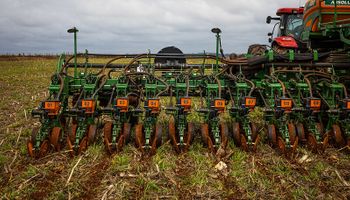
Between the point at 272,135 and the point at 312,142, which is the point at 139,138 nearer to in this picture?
the point at 272,135

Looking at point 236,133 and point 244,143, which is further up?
point 236,133

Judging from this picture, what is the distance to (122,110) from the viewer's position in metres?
4.79

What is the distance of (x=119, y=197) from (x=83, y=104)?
1942 millimetres

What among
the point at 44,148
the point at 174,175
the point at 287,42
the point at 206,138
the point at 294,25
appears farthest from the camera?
the point at 294,25

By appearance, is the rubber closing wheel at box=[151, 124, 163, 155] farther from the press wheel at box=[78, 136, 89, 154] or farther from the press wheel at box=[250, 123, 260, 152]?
the press wheel at box=[250, 123, 260, 152]

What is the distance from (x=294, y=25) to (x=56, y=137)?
880 centimetres

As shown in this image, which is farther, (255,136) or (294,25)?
(294,25)

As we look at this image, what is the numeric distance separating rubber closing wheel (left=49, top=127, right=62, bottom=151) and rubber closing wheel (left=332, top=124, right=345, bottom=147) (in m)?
4.50

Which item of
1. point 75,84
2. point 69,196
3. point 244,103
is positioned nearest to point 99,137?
point 75,84

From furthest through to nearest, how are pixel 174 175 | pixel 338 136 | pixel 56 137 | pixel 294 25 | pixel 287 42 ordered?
pixel 294 25
pixel 287 42
pixel 338 136
pixel 56 137
pixel 174 175

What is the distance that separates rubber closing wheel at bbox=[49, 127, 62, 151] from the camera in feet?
15.3

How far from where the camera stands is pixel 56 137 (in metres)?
4.65

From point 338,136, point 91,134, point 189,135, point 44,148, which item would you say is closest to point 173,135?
point 189,135

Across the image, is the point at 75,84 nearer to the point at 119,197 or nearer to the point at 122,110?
the point at 122,110
